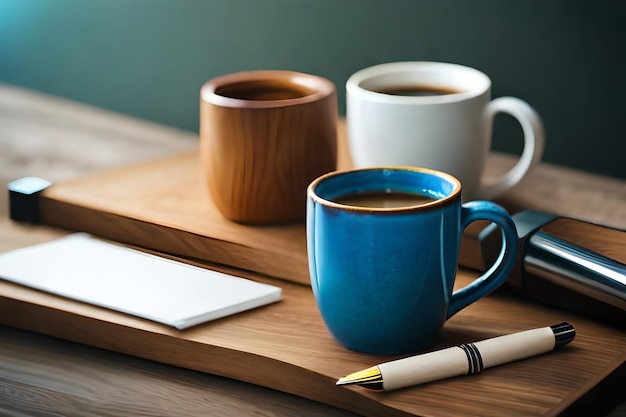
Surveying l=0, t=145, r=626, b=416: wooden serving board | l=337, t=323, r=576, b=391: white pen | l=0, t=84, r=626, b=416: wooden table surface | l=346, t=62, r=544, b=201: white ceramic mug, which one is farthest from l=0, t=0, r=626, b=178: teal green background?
l=337, t=323, r=576, b=391: white pen

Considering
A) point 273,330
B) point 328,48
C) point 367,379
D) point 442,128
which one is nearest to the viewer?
point 367,379

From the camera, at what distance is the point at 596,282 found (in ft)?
2.24

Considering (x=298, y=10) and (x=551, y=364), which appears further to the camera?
(x=298, y=10)

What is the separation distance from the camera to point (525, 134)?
862 millimetres

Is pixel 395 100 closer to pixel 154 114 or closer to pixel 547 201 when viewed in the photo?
pixel 547 201

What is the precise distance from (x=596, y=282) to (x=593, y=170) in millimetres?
602

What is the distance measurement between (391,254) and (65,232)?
418mm

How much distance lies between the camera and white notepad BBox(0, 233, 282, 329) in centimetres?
71

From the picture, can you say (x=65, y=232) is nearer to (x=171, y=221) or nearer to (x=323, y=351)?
(x=171, y=221)

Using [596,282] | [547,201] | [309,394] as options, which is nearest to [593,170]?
[547,201]

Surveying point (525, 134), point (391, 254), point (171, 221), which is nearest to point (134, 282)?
point (171, 221)

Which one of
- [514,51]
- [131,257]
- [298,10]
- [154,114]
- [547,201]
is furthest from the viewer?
[154,114]

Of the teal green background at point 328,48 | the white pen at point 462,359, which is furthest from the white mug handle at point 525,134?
the teal green background at point 328,48

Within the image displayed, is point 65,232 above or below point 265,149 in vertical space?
below
